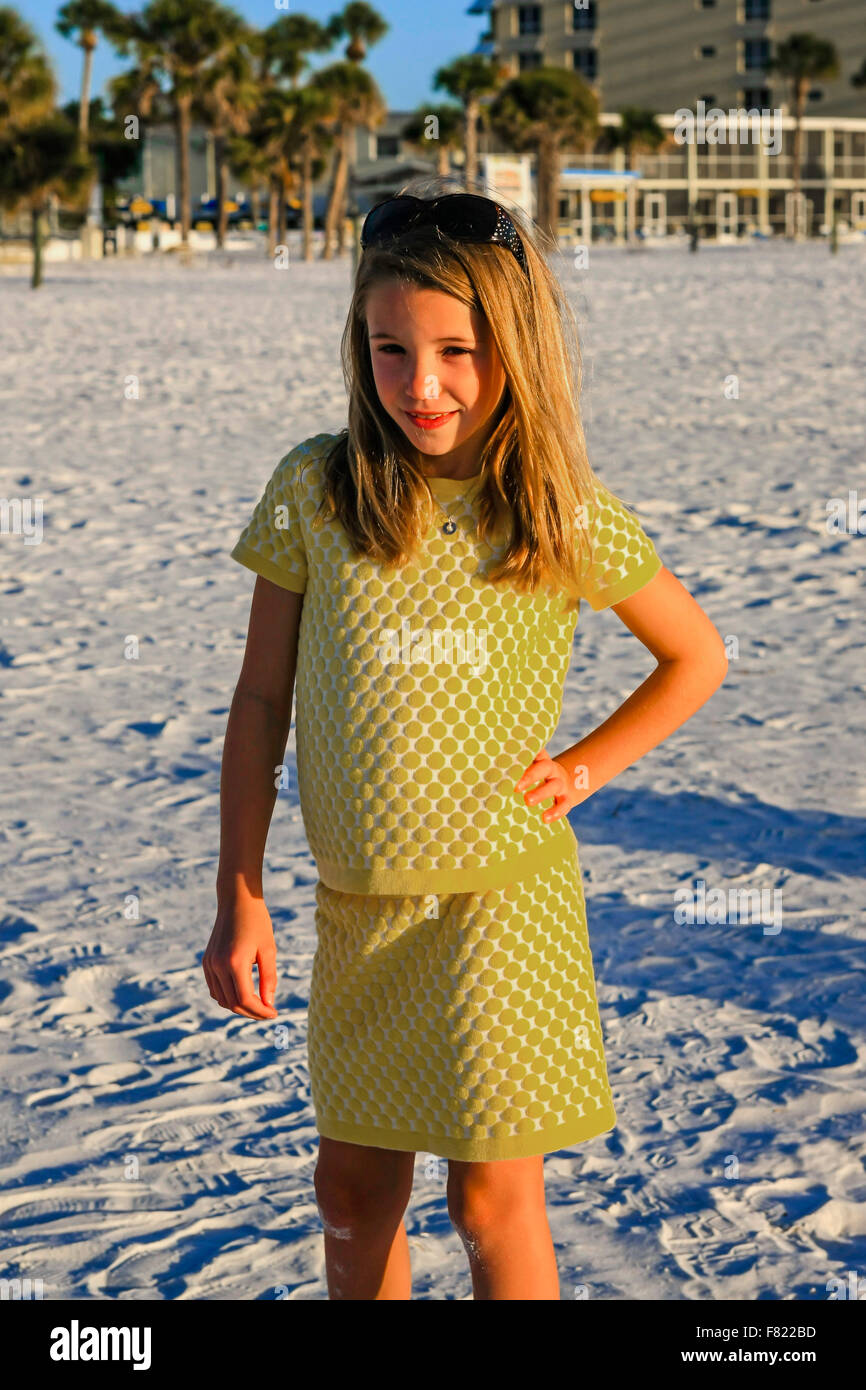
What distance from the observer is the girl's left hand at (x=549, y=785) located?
189 centimetres

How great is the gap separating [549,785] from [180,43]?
190 feet

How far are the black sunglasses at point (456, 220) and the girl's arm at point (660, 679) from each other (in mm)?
434

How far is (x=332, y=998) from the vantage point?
193cm

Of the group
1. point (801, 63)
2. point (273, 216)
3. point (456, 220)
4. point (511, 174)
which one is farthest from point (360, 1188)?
point (801, 63)

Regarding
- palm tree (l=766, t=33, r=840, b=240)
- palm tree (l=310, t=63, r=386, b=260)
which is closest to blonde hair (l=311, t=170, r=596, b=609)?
palm tree (l=310, t=63, r=386, b=260)

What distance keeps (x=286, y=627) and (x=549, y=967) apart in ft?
1.73

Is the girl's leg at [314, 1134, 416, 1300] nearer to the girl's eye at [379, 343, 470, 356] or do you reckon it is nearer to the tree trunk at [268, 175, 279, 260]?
the girl's eye at [379, 343, 470, 356]

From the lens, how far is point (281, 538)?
195 centimetres

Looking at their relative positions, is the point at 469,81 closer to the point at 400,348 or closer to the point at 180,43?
the point at 180,43

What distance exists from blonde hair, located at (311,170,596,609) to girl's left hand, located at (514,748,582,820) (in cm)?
21

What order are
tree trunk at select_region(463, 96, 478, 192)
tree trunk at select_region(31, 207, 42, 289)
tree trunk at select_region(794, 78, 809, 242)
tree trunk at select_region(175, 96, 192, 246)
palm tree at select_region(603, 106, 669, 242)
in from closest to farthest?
tree trunk at select_region(31, 207, 42, 289) → tree trunk at select_region(175, 96, 192, 246) → tree trunk at select_region(463, 96, 478, 192) → palm tree at select_region(603, 106, 669, 242) → tree trunk at select_region(794, 78, 809, 242)

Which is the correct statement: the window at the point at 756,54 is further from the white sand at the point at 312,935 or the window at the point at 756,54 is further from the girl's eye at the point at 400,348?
the girl's eye at the point at 400,348

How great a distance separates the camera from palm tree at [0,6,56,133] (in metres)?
39.2

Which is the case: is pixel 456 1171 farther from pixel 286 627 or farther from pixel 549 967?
pixel 286 627
